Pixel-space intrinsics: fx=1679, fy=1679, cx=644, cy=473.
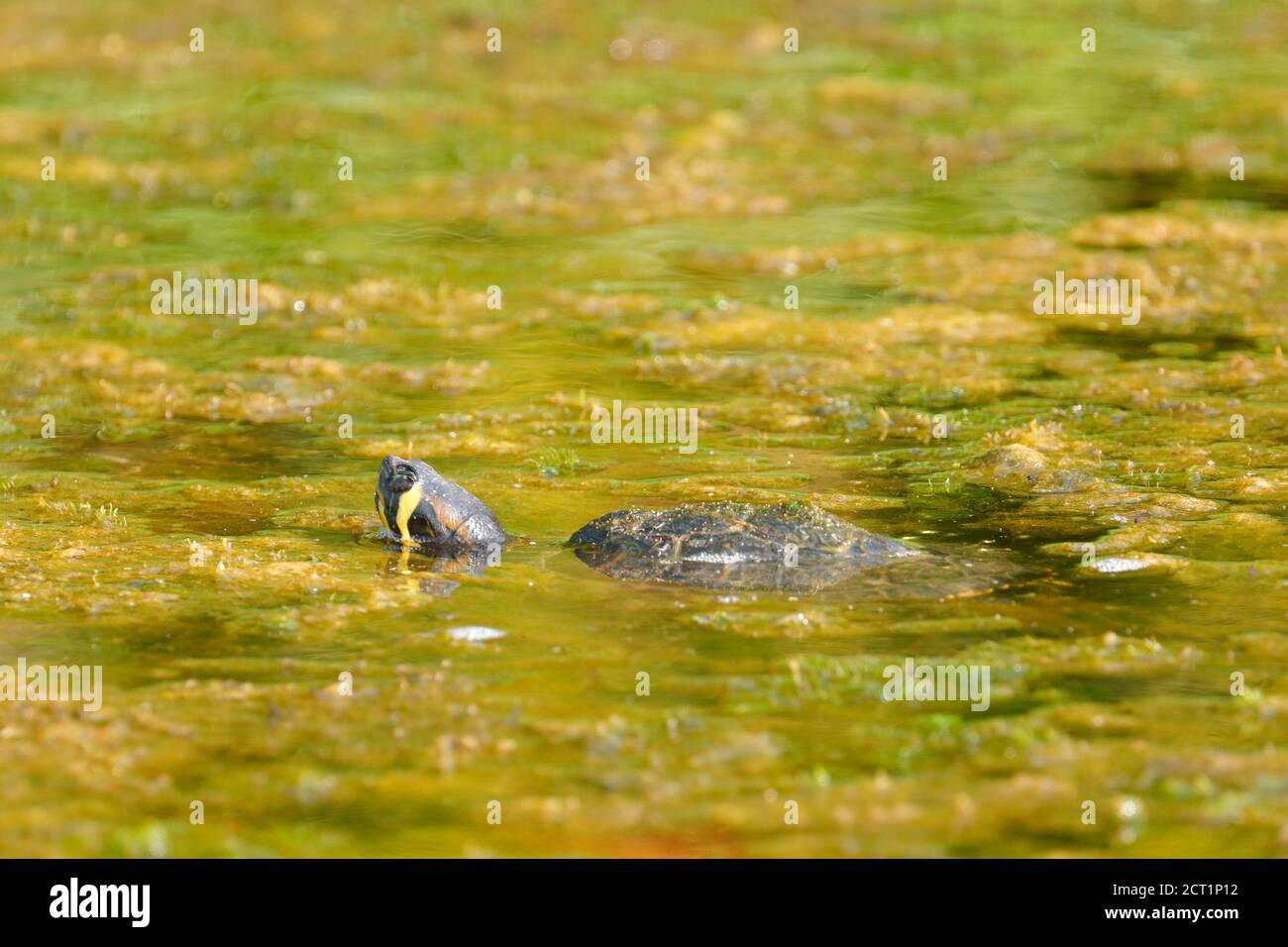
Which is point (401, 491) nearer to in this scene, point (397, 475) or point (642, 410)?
point (397, 475)

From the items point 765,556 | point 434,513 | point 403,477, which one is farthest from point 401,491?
point 765,556

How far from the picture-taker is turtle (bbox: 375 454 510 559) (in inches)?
269

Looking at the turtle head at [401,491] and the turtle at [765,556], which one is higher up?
the turtle head at [401,491]

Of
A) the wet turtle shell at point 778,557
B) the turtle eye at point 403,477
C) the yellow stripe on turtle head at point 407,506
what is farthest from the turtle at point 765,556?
the turtle eye at point 403,477

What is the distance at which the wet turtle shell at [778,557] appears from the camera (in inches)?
245

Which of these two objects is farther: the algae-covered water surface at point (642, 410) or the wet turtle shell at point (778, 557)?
the wet turtle shell at point (778, 557)

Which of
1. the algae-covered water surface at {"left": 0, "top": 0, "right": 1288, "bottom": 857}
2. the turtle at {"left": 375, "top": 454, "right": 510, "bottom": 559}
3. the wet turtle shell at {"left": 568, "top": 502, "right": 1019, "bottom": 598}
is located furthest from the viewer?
the turtle at {"left": 375, "top": 454, "right": 510, "bottom": 559}

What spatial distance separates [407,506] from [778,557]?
1578mm

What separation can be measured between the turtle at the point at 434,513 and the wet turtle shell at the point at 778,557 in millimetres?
539

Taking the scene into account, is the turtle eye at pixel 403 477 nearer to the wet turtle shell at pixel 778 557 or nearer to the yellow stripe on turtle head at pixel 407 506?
the yellow stripe on turtle head at pixel 407 506

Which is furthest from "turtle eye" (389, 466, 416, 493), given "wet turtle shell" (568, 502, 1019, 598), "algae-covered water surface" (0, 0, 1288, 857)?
"wet turtle shell" (568, 502, 1019, 598)

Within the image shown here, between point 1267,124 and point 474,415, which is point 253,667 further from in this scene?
point 1267,124

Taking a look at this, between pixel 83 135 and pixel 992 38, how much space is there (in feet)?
29.7

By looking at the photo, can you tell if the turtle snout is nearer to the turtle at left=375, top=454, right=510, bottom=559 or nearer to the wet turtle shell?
the turtle at left=375, top=454, right=510, bottom=559
